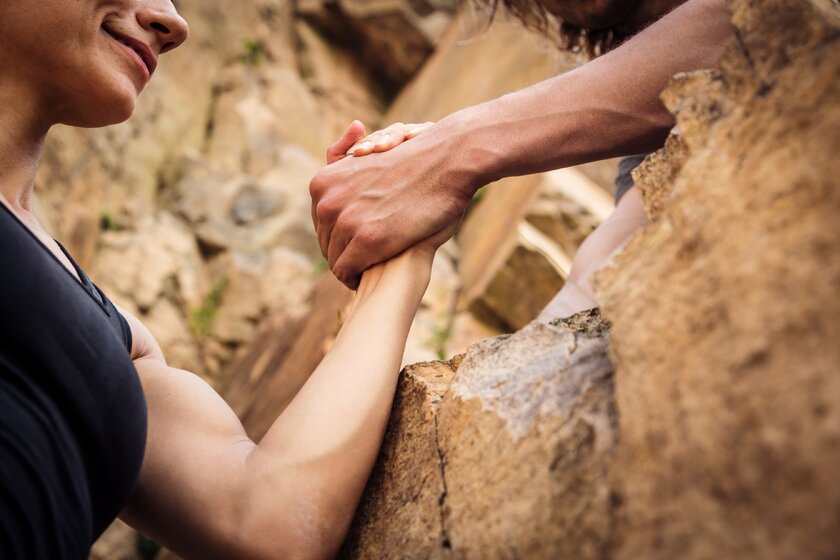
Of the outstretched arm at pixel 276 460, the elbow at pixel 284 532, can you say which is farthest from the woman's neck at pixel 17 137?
the elbow at pixel 284 532

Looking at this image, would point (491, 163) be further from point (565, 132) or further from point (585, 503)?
point (585, 503)

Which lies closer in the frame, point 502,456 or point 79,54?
point 502,456

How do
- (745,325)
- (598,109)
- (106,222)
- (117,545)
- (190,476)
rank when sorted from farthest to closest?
1. (106,222)
2. (117,545)
3. (598,109)
4. (190,476)
5. (745,325)

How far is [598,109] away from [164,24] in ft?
2.42

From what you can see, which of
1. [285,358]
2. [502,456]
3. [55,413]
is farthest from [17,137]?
[285,358]

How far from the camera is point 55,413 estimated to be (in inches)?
28.2

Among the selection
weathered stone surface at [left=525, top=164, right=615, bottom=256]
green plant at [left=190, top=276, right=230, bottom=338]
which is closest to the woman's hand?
weathered stone surface at [left=525, top=164, right=615, bottom=256]

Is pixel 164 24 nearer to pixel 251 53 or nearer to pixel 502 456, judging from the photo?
pixel 502 456

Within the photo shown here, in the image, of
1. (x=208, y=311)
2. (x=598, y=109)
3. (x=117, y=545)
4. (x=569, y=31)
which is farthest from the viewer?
(x=208, y=311)

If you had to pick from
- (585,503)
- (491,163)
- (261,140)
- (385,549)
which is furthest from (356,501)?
(261,140)

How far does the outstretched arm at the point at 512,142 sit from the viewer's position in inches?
35.1

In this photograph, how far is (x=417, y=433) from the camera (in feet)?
2.88

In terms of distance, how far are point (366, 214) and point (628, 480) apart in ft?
2.05

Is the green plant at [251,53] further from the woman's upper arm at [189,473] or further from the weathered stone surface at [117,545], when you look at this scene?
the woman's upper arm at [189,473]
